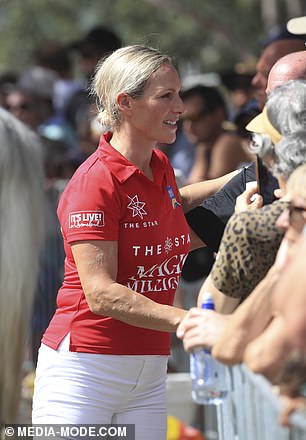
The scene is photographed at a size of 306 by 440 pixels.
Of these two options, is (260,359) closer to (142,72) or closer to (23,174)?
(142,72)

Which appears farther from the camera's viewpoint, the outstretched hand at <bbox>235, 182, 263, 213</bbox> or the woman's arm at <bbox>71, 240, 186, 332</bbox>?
the woman's arm at <bbox>71, 240, 186, 332</bbox>

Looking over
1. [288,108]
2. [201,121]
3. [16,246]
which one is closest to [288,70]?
[288,108]

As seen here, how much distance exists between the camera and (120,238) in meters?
3.91

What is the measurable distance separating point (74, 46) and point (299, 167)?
26.8ft

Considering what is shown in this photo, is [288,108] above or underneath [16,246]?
above

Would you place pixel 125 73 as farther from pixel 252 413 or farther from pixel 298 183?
pixel 252 413

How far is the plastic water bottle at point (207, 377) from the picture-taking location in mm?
3406

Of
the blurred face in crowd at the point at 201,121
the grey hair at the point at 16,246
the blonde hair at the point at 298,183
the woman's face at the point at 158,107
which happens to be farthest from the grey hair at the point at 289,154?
the blurred face in crowd at the point at 201,121

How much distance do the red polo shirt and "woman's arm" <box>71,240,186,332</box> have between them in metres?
0.05

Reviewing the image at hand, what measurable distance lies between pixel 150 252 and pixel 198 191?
60 centimetres

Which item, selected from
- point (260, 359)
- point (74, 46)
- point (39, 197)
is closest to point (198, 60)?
point (74, 46)

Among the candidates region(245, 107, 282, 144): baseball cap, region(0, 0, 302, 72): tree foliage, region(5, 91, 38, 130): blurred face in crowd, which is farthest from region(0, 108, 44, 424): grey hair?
region(0, 0, 302, 72): tree foliage

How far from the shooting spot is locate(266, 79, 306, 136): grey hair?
10.3 feet

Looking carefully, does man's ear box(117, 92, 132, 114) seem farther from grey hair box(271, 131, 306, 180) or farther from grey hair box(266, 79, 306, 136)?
grey hair box(271, 131, 306, 180)
